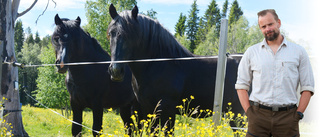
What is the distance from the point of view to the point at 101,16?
23.2m

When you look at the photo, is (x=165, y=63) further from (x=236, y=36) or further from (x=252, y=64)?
(x=236, y=36)

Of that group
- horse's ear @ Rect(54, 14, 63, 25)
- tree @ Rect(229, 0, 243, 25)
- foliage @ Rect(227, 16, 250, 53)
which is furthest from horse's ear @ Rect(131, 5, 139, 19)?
tree @ Rect(229, 0, 243, 25)

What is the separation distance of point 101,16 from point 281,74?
72.6 feet

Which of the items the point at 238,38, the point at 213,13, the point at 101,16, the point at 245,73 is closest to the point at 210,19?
the point at 213,13

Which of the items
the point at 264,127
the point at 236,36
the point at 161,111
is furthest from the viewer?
the point at 236,36

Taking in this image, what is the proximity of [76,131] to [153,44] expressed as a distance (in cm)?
268

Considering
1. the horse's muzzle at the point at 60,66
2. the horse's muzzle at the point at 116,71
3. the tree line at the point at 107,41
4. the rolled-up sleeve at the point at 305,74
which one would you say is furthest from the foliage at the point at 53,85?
the rolled-up sleeve at the point at 305,74

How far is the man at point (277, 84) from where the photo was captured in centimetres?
231

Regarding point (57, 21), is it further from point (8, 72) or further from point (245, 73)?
point (245, 73)

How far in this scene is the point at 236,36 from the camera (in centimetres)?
3822

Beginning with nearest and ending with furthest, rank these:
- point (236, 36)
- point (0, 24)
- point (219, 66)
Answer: point (219, 66) < point (0, 24) < point (236, 36)

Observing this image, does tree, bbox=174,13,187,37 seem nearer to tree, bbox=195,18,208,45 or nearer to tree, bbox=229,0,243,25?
tree, bbox=195,18,208,45

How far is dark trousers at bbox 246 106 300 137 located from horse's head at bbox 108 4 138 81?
6.34ft

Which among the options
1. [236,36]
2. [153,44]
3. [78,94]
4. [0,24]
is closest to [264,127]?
[153,44]
